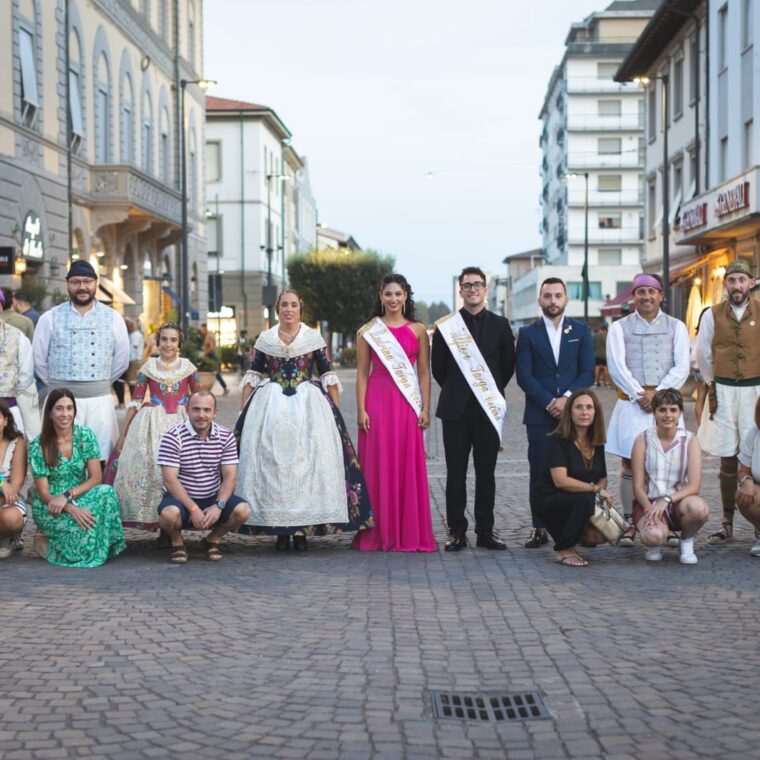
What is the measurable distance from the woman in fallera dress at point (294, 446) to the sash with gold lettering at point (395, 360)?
444 mm

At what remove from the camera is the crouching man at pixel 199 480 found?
8820 mm

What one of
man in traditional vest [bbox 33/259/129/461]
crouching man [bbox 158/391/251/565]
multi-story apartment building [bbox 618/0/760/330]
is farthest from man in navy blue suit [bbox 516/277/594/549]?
multi-story apartment building [bbox 618/0/760/330]

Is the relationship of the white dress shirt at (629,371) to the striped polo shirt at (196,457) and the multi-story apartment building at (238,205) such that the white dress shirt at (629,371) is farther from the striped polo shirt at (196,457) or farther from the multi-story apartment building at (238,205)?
the multi-story apartment building at (238,205)

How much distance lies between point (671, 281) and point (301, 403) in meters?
28.1

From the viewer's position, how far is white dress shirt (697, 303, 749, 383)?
9953 millimetres

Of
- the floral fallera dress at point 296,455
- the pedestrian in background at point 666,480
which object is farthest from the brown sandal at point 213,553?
the pedestrian in background at point 666,480

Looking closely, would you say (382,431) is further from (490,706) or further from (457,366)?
(490,706)

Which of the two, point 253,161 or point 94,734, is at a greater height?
point 253,161

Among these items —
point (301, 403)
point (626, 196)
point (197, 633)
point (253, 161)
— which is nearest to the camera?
point (197, 633)

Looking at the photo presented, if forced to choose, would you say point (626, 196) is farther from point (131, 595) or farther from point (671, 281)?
point (131, 595)

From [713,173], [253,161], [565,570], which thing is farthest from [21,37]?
[253,161]

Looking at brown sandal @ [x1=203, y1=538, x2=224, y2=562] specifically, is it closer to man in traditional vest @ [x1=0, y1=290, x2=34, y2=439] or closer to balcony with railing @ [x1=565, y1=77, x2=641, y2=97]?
man in traditional vest @ [x1=0, y1=290, x2=34, y2=439]

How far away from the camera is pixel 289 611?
23.5ft

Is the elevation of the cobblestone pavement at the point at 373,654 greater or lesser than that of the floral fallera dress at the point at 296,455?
lesser
